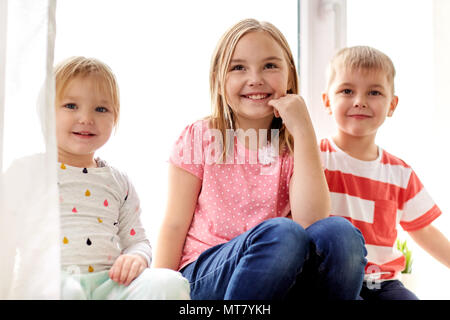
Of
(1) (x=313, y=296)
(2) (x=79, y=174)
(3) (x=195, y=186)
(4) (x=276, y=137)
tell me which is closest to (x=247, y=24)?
(4) (x=276, y=137)

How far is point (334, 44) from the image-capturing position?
4.85 ft

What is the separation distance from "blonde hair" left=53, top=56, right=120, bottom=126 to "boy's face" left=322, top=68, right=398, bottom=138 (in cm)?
58

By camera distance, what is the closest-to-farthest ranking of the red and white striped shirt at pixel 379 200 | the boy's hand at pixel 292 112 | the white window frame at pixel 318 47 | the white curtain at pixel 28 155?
the white curtain at pixel 28 155 → the boy's hand at pixel 292 112 → the red and white striped shirt at pixel 379 200 → the white window frame at pixel 318 47

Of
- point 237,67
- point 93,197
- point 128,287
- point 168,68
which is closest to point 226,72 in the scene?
point 237,67

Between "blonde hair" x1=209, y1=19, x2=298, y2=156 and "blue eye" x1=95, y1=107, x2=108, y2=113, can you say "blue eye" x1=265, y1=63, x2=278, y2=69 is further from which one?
"blue eye" x1=95, y1=107, x2=108, y2=113

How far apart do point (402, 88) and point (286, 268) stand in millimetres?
902

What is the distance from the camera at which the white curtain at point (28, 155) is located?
772 millimetres

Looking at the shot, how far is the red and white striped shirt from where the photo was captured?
123 cm

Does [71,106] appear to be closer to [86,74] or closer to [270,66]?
[86,74]

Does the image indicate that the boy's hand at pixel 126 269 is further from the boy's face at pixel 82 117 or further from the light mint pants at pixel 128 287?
the boy's face at pixel 82 117

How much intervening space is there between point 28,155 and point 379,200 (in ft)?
2.81

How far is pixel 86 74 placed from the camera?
3.30 ft

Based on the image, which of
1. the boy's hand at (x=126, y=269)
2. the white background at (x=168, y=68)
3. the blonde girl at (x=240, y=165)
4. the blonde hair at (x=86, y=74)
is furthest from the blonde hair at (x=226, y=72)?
the boy's hand at (x=126, y=269)

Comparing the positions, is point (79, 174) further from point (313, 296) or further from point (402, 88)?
point (402, 88)
